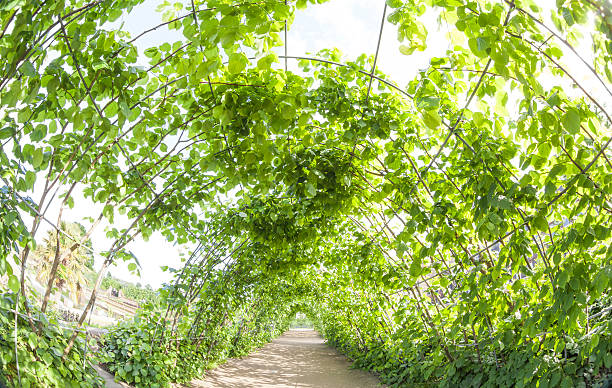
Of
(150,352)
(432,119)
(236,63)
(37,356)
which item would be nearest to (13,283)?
(37,356)

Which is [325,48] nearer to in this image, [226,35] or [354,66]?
[354,66]

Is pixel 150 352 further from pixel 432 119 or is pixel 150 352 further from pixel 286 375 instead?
pixel 432 119

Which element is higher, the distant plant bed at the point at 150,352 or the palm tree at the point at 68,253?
the palm tree at the point at 68,253

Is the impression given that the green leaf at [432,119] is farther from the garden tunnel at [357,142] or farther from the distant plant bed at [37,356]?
the distant plant bed at [37,356]

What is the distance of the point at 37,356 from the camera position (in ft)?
7.97

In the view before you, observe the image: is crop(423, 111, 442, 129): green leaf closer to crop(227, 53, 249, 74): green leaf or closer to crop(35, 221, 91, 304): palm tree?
crop(227, 53, 249, 74): green leaf

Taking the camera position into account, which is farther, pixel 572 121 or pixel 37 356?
pixel 37 356

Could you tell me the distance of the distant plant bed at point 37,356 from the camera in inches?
84.7

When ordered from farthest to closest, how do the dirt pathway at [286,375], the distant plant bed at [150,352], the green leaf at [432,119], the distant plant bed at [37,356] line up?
the dirt pathway at [286,375]
the distant plant bed at [150,352]
the distant plant bed at [37,356]
the green leaf at [432,119]

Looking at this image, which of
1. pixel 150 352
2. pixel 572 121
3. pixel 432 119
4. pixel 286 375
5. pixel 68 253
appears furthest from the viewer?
pixel 286 375

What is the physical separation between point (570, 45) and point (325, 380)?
753cm

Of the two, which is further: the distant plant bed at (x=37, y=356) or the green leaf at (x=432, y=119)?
the distant plant bed at (x=37, y=356)

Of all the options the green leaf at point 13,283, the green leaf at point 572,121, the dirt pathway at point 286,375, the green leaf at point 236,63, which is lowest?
the dirt pathway at point 286,375

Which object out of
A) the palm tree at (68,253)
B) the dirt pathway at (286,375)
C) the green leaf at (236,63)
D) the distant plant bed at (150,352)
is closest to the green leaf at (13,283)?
the palm tree at (68,253)
